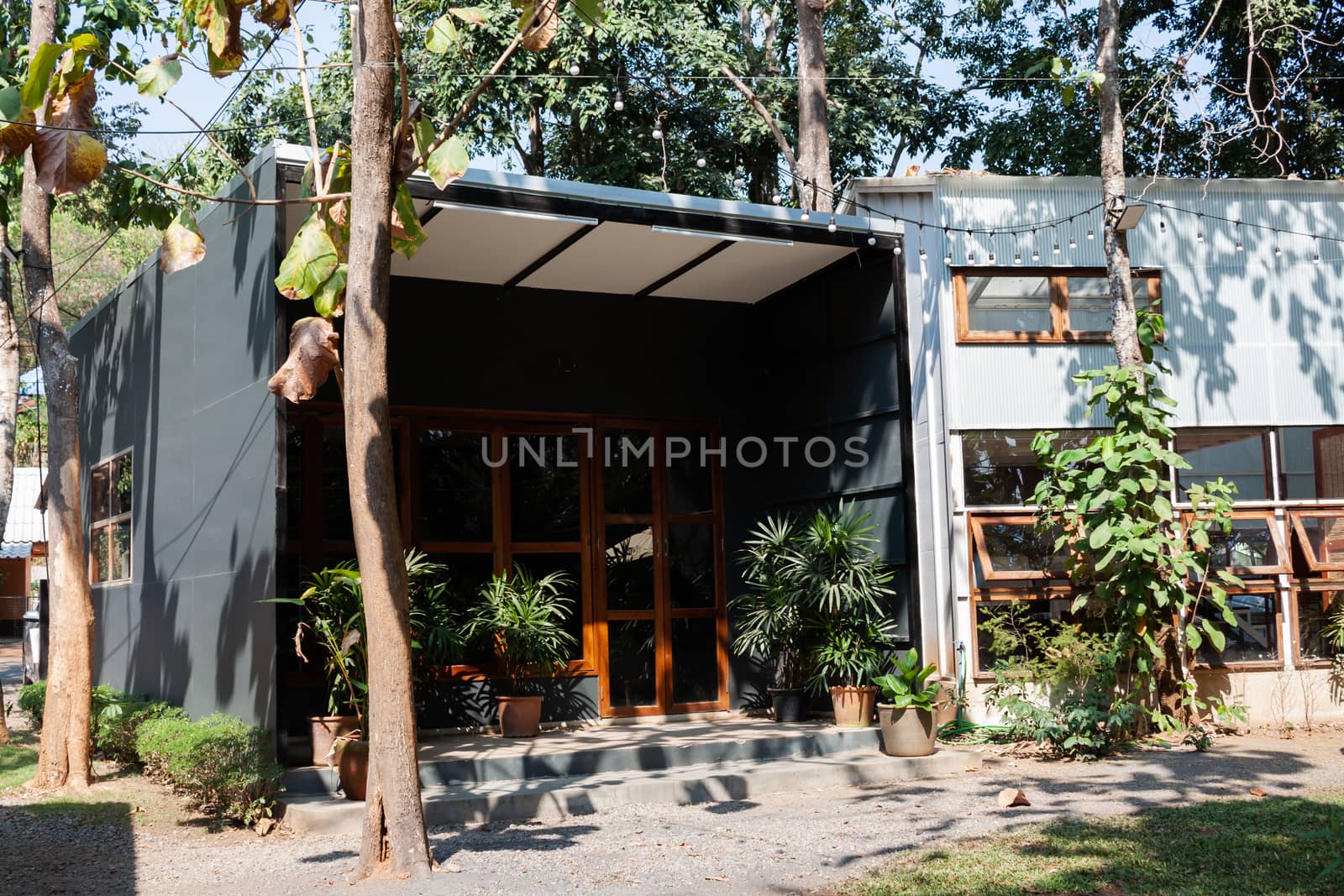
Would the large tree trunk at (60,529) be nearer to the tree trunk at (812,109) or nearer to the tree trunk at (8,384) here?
the tree trunk at (8,384)

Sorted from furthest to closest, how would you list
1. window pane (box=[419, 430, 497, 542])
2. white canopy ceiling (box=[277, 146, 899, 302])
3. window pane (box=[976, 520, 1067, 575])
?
window pane (box=[419, 430, 497, 542]) → window pane (box=[976, 520, 1067, 575]) → white canopy ceiling (box=[277, 146, 899, 302])

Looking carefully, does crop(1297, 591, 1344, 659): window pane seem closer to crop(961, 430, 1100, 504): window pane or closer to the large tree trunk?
crop(961, 430, 1100, 504): window pane

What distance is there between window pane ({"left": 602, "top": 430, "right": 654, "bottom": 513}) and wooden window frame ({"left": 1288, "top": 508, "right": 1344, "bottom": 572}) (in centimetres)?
493

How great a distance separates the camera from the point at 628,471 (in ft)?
32.5

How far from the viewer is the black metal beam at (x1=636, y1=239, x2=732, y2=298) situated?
28.1 feet

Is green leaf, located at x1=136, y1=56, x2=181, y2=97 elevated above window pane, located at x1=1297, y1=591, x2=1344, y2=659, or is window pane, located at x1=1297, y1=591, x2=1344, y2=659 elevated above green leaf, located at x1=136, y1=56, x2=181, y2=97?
green leaf, located at x1=136, y1=56, x2=181, y2=97

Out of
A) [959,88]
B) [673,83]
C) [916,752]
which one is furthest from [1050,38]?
[916,752]

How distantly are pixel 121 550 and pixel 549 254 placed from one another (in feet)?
14.2

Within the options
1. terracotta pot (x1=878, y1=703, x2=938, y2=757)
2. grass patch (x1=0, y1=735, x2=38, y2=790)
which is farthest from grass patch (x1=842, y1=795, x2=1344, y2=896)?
grass patch (x1=0, y1=735, x2=38, y2=790)

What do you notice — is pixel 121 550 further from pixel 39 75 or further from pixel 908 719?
pixel 908 719

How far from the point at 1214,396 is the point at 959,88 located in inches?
319

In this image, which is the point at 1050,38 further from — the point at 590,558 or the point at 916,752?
the point at 916,752

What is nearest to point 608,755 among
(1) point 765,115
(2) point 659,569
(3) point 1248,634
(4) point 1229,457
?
(2) point 659,569

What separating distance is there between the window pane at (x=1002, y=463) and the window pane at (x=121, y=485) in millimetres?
6517
